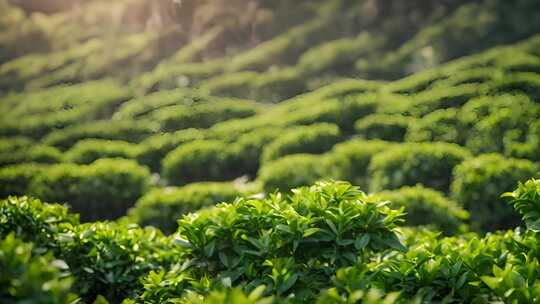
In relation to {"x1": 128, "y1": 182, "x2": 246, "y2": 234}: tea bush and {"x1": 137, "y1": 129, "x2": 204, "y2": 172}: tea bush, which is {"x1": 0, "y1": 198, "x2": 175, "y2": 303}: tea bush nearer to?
{"x1": 128, "y1": 182, "x2": 246, "y2": 234}: tea bush

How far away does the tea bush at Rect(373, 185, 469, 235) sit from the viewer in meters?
6.96

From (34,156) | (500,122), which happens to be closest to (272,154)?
(500,122)

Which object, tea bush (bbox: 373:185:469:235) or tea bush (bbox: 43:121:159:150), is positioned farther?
tea bush (bbox: 43:121:159:150)

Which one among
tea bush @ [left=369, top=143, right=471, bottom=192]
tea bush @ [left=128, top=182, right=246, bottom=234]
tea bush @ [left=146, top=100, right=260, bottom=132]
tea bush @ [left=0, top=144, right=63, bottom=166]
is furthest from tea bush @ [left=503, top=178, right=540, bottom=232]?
tea bush @ [left=146, top=100, right=260, bottom=132]

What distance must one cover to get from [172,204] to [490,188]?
197 inches

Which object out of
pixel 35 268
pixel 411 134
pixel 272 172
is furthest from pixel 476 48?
pixel 35 268

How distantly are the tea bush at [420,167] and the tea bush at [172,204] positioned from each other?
98.4 inches

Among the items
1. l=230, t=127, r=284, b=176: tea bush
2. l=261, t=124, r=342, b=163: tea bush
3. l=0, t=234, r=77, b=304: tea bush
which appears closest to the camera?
l=0, t=234, r=77, b=304: tea bush

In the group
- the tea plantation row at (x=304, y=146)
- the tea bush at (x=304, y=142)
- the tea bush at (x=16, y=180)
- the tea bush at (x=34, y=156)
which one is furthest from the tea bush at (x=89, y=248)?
the tea bush at (x=34, y=156)

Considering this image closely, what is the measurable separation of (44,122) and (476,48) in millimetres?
14396

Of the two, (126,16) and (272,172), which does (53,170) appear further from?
(126,16)

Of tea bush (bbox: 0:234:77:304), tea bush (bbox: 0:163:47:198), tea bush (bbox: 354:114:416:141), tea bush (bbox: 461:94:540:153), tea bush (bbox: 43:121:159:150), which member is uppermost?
tea bush (bbox: 0:234:77:304)

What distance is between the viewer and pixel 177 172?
11.3 meters

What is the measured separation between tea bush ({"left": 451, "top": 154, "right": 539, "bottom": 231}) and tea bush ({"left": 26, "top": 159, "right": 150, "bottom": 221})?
6182mm
